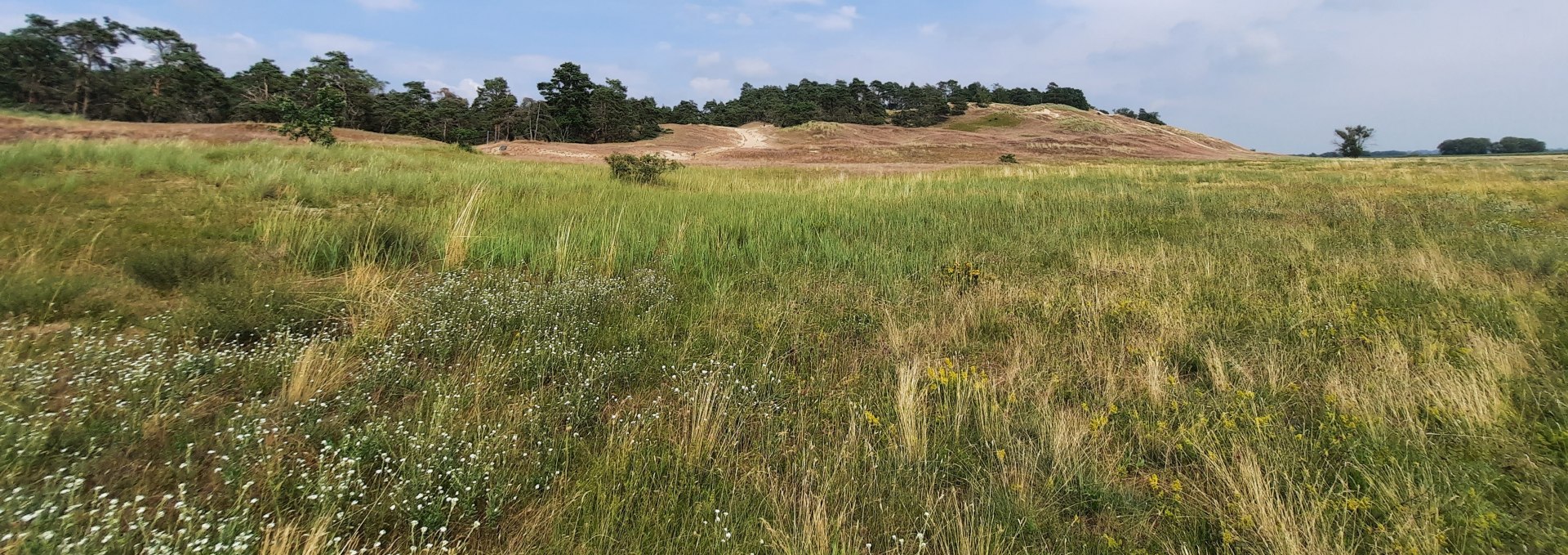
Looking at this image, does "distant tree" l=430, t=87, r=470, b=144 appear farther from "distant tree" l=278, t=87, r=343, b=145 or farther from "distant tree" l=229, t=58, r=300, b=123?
"distant tree" l=278, t=87, r=343, b=145

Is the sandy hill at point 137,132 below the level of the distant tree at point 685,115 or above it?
below

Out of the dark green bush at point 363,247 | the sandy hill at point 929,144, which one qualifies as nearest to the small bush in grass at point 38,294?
the dark green bush at point 363,247

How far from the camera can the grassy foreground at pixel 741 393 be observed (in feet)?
5.78

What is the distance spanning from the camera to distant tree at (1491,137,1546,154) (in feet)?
267

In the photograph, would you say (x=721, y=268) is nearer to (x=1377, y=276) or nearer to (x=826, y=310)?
(x=826, y=310)

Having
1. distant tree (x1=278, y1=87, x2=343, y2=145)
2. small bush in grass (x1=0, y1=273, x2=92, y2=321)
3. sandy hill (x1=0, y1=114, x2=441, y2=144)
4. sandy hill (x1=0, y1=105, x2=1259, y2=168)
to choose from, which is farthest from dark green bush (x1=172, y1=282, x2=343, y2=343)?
sandy hill (x1=0, y1=105, x2=1259, y2=168)

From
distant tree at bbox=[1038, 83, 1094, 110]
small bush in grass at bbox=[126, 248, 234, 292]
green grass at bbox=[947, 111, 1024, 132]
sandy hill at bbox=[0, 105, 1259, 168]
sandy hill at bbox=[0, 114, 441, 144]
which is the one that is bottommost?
small bush in grass at bbox=[126, 248, 234, 292]

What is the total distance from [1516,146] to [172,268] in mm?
140212

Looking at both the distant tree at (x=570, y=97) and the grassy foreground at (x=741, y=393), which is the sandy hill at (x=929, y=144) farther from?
the grassy foreground at (x=741, y=393)

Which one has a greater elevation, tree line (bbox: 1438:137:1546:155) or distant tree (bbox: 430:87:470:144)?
tree line (bbox: 1438:137:1546:155)

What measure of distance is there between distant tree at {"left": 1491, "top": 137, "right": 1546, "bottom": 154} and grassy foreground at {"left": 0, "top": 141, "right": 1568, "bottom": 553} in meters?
128

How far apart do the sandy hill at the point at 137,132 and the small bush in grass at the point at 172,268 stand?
18102 millimetres

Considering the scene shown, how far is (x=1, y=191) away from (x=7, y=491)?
22.9 feet

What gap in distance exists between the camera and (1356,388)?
274 centimetres
